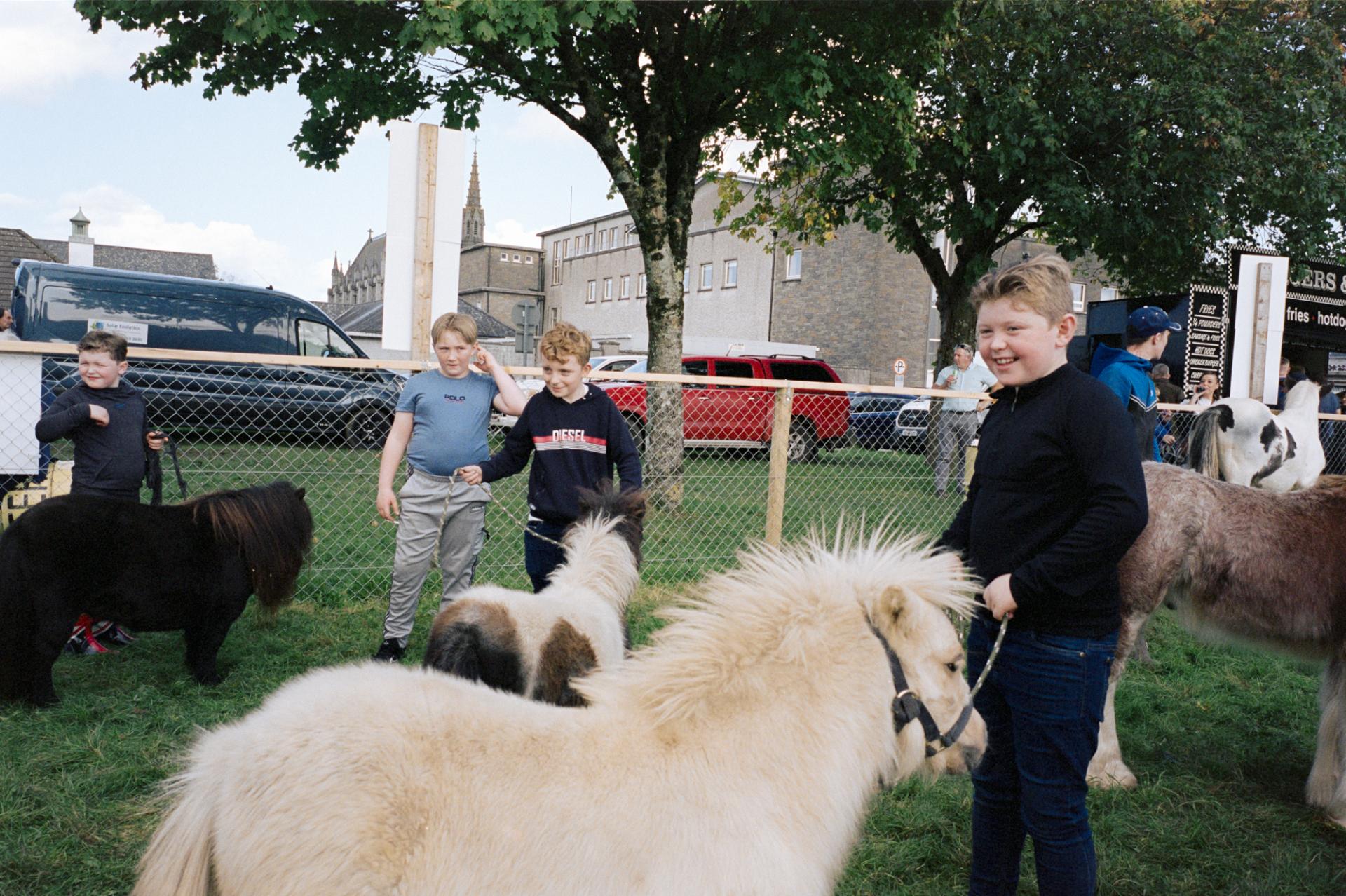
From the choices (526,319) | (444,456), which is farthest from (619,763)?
(526,319)

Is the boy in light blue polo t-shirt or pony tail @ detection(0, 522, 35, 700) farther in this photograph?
the boy in light blue polo t-shirt

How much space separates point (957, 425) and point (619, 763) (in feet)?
35.7

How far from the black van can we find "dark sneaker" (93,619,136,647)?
424cm

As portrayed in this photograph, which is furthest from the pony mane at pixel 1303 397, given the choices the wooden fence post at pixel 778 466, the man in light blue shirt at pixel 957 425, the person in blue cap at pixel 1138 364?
the wooden fence post at pixel 778 466

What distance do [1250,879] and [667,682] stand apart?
9.92ft

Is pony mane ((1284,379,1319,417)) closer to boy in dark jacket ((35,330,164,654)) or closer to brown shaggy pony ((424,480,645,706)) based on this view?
brown shaggy pony ((424,480,645,706))

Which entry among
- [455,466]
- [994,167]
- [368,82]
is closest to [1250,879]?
[455,466]

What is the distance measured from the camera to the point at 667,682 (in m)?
1.82

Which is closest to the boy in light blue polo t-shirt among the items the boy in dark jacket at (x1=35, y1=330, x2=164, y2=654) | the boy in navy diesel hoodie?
the boy in navy diesel hoodie

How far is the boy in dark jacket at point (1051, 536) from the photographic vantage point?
7.23 ft

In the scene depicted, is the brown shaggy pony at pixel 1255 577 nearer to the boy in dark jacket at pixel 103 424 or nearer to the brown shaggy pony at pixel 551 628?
the brown shaggy pony at pixel 551 628

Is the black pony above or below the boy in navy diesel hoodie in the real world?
below

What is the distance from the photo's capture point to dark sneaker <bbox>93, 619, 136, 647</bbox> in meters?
5.51

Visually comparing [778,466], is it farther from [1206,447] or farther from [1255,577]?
[1255,577]
